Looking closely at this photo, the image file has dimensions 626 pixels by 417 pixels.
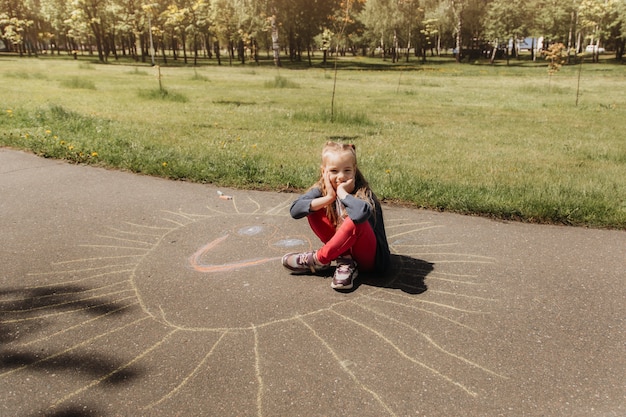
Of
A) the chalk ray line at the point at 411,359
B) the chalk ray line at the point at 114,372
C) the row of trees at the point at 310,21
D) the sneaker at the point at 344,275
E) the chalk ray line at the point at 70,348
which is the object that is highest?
the row of trees at the point at 310,21

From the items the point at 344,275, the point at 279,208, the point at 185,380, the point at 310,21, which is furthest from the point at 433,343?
the point at 310,21

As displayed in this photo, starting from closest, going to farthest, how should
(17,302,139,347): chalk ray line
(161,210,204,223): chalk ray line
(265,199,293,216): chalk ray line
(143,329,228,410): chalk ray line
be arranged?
(143,329,228,410): chalk ray line, (17,302,139,347): chalk ray line, (161,210,204,223): chalk ray line, (265,199,293,216): chalk ray line

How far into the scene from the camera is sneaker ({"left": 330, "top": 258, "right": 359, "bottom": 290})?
10.5ft

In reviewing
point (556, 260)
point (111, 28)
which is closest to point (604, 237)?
point (556, 260)

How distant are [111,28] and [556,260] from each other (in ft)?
175

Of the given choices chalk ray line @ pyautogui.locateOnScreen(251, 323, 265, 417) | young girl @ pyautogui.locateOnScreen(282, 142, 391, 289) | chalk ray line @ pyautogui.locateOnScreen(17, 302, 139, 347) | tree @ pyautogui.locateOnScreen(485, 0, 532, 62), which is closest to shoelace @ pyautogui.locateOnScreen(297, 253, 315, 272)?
young girl @ pyautogui.locateOnScreen(282, 142, 391, 289)

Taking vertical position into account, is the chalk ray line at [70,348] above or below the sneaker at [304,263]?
below

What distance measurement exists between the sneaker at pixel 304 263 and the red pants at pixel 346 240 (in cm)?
7

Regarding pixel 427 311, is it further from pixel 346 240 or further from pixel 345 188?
pixel 345 188

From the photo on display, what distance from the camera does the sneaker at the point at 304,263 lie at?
11.1ft

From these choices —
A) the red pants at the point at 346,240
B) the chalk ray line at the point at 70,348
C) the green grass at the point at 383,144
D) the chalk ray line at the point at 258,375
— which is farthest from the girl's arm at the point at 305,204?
the green grass at the point at 383,144

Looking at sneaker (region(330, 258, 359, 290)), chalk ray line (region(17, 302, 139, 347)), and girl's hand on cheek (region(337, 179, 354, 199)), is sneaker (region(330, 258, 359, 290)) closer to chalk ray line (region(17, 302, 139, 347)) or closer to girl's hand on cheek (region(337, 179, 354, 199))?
girl's hand on cheek (region(337, 179, 354, 199))

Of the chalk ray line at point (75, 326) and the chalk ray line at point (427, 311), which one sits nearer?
the chalk ray line at point (75, 326)

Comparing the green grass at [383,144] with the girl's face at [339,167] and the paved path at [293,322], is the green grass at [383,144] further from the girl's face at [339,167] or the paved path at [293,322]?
the girl's face at [339,167]
